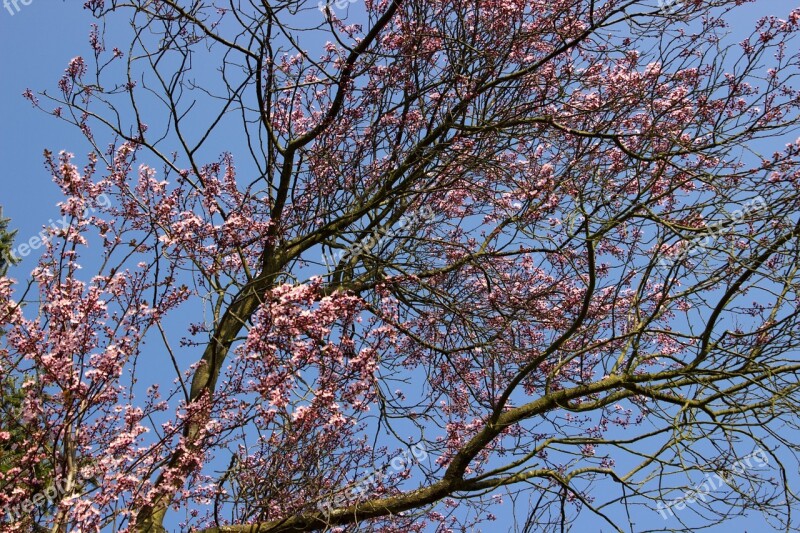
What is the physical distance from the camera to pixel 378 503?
5.68m

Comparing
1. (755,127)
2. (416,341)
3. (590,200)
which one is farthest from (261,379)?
(755,127)

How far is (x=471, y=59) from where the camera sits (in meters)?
6.46

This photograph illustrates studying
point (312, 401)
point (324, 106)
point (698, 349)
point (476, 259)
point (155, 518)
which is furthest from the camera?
point (324, 106)

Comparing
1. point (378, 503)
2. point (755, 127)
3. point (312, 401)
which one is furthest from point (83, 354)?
point (755, 127)

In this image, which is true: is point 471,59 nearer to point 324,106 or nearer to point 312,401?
point 324,106

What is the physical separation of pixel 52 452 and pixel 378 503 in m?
2.42

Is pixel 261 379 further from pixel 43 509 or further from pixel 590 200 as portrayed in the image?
pixel 590 200

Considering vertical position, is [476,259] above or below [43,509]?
above

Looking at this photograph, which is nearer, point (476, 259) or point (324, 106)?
point (476, 259)

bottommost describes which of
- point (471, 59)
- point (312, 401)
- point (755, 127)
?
point (312, 401)

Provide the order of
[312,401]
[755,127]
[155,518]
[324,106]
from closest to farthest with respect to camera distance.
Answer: [312,401]
[155,518]
[755,127]
[324,106]

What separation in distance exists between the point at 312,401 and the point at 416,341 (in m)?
2.55

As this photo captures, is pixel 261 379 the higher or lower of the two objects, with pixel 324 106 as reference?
lower

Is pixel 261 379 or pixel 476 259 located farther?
pixel 476 259
